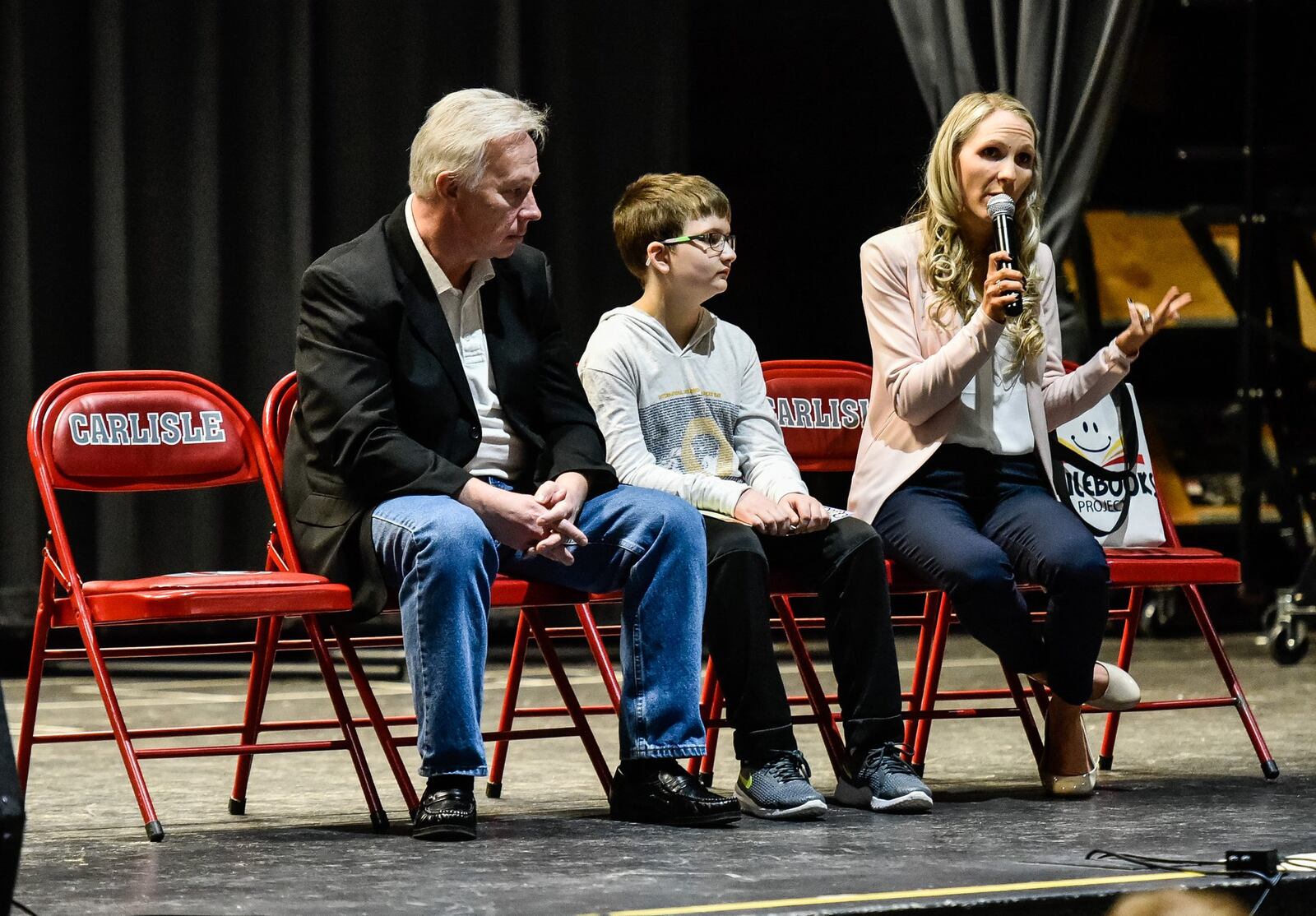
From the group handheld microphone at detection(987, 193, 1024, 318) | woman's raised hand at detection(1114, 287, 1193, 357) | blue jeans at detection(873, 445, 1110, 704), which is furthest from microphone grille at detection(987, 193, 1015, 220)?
blue jeans at detection(873, 445, 1110, 704)

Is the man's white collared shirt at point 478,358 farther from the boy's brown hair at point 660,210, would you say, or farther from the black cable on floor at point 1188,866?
the black cable on floor at point 1188,866

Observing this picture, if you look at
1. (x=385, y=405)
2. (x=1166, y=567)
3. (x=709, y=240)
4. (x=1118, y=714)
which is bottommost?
(x=1118, y=714)

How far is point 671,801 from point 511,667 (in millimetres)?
547

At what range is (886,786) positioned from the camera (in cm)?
314

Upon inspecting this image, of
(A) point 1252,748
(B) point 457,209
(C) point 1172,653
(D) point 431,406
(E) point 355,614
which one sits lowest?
(C) point 1172,653

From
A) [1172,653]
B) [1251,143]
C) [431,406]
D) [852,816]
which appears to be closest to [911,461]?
[852,816]

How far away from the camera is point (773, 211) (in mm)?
7805

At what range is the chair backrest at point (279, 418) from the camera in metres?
3.36

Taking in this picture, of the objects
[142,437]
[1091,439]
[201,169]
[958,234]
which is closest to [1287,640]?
[1091,439]

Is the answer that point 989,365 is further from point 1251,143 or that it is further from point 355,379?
point 1251,143

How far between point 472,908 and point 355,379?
1023 millimetres

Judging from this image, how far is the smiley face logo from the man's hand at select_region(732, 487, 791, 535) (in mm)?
889

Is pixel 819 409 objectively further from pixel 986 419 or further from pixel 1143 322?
pixel 1143 322

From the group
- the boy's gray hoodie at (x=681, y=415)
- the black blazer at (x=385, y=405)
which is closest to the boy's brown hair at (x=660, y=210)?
the boy's gray hoodie at (x=681, y=415)
